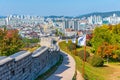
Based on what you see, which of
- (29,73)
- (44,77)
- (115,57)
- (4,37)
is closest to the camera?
(29,73)

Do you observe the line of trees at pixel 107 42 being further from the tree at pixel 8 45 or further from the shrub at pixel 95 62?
the tree at pixel 8 45

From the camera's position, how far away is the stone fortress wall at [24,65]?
14.9m

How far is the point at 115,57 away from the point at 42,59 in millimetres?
20897

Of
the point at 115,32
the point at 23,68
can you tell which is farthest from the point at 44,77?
the point at 115,32

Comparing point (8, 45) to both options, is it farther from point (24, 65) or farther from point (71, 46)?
point (71, 46)

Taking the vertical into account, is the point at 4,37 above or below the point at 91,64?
above

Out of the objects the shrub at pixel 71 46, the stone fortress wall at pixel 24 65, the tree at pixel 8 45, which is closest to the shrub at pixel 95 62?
the tree at pixel 8 45

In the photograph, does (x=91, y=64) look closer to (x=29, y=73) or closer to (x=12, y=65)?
(x=29, y=73)

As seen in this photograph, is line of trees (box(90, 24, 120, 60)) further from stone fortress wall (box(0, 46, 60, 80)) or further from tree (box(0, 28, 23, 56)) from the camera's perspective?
stone fortress wall (box(0, 46, 60, 80))

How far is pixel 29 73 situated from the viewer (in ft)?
61.3

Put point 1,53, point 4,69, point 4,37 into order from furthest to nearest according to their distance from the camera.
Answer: point 4,37, point 1,53, point 4,69

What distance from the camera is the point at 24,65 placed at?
17.6m

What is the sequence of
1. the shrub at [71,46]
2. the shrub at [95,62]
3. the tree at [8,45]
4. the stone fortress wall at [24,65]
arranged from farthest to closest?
the shrub at [71,46], the shrub at [95,62], the tree at [8,45], the stone fortress wall at [24,65]

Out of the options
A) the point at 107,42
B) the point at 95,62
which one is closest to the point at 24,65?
the point at 95,62
